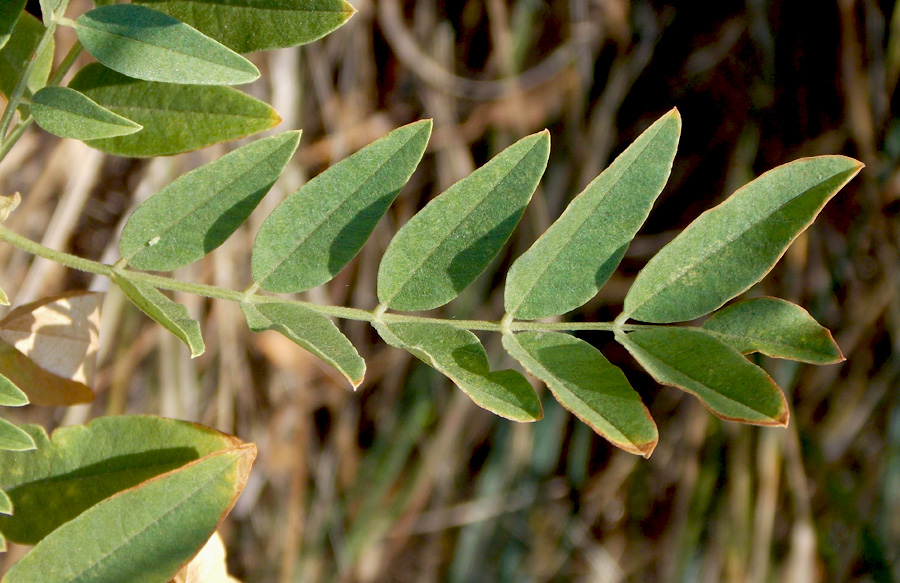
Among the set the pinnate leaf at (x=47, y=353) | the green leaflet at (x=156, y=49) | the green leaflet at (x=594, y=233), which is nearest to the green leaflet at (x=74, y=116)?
the green leaflet at (x=156, y=49)

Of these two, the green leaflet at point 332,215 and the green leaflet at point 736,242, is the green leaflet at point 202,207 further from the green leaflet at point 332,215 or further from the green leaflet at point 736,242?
the green leaflet at point 736,242

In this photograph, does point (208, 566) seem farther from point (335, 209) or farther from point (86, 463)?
point (335, 209)

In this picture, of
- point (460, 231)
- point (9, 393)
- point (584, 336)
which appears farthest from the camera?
point (584, 336)

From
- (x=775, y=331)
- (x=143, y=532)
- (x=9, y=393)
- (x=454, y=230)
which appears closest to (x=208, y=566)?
(x=143, y=532)

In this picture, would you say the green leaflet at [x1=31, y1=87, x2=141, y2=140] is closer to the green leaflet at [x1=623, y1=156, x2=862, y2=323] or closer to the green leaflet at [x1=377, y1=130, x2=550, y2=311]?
the green leaflet at [x1=377, y1=130, x2=550, y2=311]

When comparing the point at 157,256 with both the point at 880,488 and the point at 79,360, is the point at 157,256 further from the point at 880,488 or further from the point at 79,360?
the point at 880,488

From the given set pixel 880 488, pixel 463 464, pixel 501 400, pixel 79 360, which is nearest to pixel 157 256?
pixel 79 360
